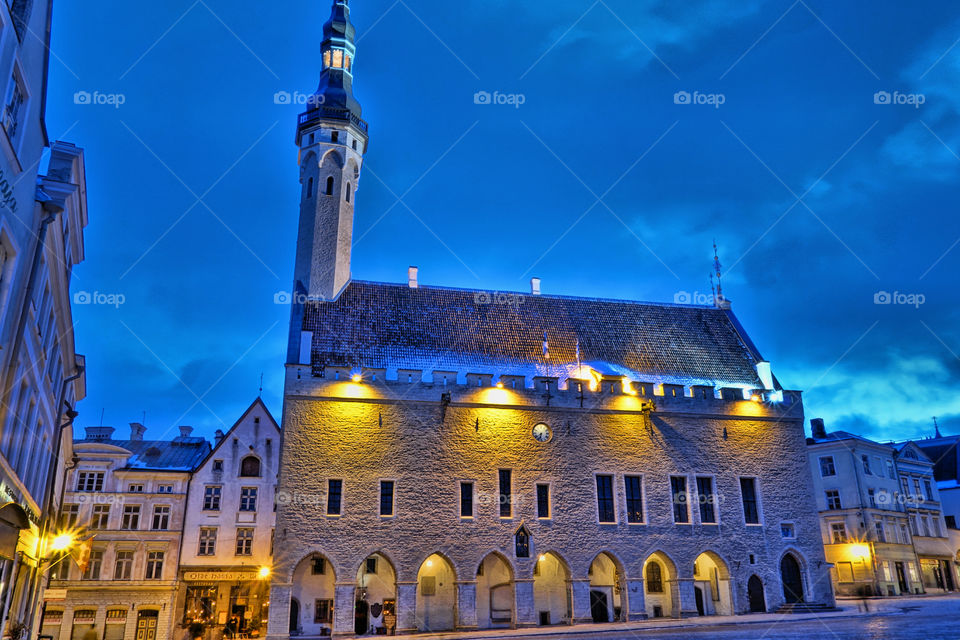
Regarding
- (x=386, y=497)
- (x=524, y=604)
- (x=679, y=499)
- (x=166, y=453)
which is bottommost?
(x=524, y=604)

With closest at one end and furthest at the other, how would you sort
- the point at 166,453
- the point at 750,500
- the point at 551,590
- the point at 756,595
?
the point at 551,590 < the point at 756,595 < the point at 750,500 < the point at 166,453

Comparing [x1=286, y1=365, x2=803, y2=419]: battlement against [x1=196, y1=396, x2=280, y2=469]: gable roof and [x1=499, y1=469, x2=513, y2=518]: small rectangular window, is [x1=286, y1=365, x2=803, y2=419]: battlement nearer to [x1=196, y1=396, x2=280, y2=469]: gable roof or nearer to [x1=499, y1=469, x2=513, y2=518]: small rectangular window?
[x1=499, y1=469, x2=513, y2=518]: small rectangular window

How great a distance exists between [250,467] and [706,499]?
71.9 ft

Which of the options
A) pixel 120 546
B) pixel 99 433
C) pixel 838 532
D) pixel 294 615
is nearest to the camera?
pixel 294 615

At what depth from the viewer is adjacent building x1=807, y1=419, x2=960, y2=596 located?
38531 mm

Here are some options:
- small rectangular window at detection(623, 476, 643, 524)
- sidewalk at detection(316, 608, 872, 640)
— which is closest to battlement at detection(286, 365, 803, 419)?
small rectangular window at detection(623, 476, 643, 524)

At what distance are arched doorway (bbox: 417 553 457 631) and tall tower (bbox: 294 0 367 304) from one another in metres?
12.7

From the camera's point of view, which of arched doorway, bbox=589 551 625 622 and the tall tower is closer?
arched doorway, bbox=589 551 625 622

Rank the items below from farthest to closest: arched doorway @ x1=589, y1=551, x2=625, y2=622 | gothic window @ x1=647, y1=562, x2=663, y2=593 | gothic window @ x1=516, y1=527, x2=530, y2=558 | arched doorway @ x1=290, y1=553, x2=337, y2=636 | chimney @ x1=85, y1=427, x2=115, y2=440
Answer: chimney @ x1=85, y1=427, x2=115, y2=440, gothic window @ x1=647, y1=562, x2=663, y2=593, arched doorway @ x1=589, y1=551, x2=625, y2=622, gothic window @ x1=516, y1=527, x2=530, y2=558, arched doorway @ x1=290, y1=553, x2=337, y2=636

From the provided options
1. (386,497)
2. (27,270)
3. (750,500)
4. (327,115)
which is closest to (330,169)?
(327,115)

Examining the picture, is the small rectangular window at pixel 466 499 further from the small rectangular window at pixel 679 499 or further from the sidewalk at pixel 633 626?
the small rectangular window at pixel 679 499

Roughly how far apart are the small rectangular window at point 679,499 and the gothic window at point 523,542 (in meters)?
6.61

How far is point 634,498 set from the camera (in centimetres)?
3041

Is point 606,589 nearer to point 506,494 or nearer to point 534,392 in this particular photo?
point 506,494
